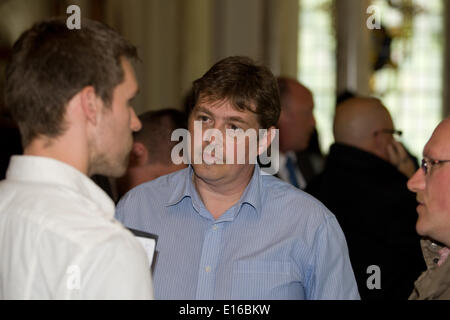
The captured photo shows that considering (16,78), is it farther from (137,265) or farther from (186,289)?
(186,289)

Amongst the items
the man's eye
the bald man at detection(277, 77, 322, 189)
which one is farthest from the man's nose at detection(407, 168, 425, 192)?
the bald man at detection(277, 77, 322, 189)

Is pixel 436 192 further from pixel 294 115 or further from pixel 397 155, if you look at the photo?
pixel 294 115

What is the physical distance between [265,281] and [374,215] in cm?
151

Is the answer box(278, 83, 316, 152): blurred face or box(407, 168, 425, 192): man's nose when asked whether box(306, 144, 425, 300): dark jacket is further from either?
box(278, 83, 316, 152): blurred face

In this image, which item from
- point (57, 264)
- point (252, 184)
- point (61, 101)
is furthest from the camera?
point (252, 184)

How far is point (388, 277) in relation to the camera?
3289 mm

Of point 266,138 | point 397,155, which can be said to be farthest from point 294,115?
point 266,138

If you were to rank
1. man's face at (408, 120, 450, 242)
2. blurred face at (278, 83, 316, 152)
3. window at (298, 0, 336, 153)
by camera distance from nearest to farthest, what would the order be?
man's face at (408, 120, 450, 242) → blurred face at (278, 83, 316, 152) → window at (298, 0, 336, 153)

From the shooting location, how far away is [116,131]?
1.67 meters

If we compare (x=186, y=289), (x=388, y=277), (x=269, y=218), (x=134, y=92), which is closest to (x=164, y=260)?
(x=186, y=289)

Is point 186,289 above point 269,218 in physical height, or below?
below

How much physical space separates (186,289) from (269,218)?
38cm

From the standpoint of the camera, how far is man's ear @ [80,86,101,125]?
1.58m

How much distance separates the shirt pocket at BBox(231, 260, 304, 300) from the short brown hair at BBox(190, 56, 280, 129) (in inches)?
21.5
